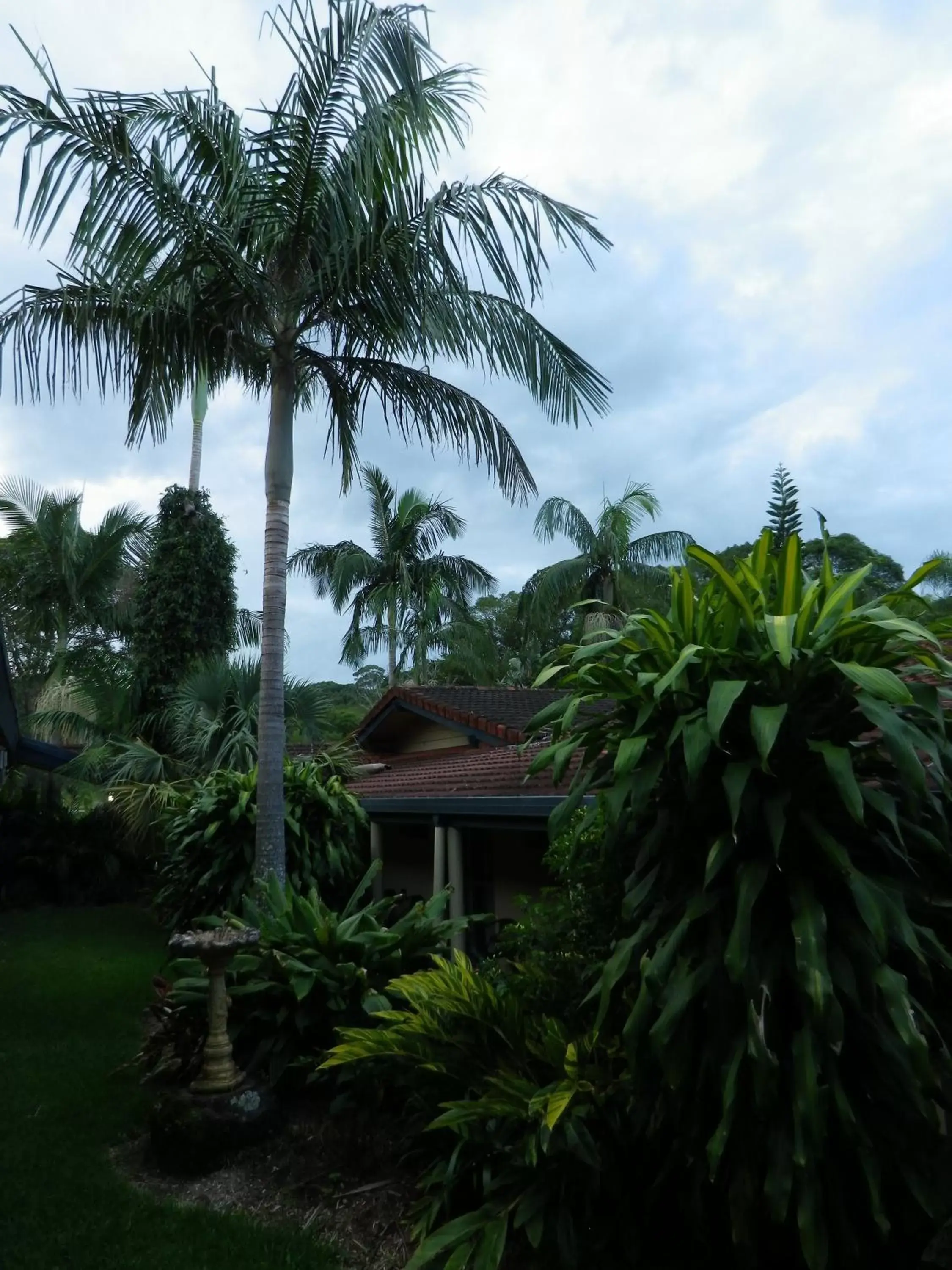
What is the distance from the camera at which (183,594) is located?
54.4 ft

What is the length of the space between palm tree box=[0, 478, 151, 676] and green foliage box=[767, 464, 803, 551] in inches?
740

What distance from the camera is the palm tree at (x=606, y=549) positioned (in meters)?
25.5

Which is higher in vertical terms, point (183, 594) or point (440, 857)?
point (183, 594)

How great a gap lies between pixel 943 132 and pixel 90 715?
48.3 ft

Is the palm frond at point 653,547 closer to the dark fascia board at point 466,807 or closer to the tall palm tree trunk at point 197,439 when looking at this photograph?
the tall palm tree trunk at point 197,439

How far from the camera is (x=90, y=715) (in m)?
16.4

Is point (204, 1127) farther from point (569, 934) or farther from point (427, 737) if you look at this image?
point (427, 737)

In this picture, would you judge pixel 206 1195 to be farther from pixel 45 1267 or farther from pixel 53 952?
pixel 53 952

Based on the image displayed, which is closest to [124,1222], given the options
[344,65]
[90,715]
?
[344,65]

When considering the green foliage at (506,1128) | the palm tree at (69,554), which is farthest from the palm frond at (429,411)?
the palm tree at (69,554)

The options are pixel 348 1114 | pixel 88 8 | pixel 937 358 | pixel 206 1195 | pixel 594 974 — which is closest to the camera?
pixel 594 974

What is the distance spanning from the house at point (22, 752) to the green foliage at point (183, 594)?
236cm

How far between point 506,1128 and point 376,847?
6617 millimetres

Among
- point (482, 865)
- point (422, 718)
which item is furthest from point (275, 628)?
point (422, 718)
